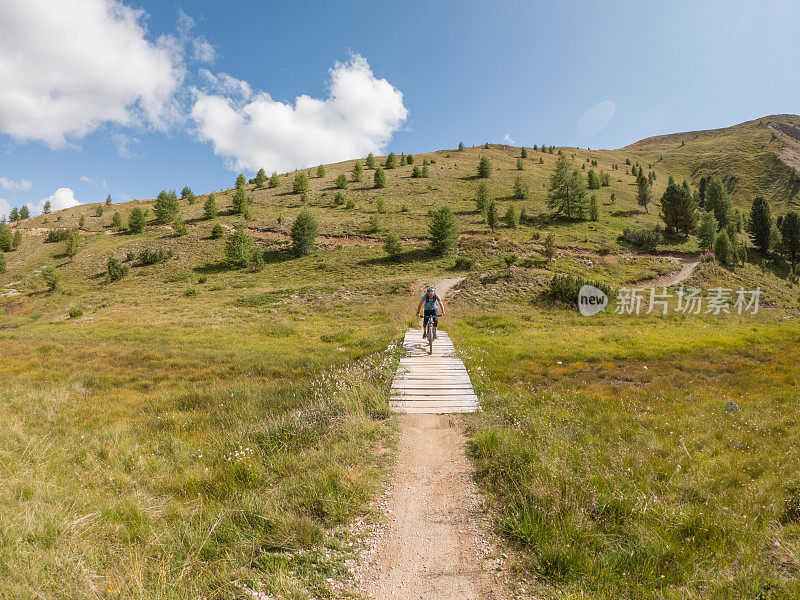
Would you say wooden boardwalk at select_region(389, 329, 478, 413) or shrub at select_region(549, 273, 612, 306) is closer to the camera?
wooden boardwalk at select_region(389, 329, 478, 413)

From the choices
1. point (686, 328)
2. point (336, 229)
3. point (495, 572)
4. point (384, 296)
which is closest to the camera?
point (495, 572)

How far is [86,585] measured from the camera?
3.09 m

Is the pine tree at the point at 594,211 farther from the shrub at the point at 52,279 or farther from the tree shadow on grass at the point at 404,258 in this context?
the shrub at the point at 52,279

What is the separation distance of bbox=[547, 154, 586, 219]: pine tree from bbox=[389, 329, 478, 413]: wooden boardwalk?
6156cm

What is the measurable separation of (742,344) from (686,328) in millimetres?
5528

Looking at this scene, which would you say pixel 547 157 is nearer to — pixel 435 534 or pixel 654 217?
pixel 654 217

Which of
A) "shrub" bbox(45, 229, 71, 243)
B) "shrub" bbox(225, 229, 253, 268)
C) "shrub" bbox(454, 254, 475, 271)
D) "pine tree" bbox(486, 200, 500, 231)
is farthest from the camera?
"shrub" bbox(45, 229, 71, 243)

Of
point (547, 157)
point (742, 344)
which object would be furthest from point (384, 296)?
point (547, 157)

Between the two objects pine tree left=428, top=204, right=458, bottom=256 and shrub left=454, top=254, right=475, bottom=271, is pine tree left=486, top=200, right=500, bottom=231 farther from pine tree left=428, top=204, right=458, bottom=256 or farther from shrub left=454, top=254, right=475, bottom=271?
shrub left=454, top=254, right=475, bottom=271

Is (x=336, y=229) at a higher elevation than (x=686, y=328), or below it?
higher

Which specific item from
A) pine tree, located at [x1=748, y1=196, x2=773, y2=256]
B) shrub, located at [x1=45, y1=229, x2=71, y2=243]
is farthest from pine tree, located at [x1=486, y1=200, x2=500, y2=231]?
shrub, located at [x1=45, y1=229, x2=71, y2=243]

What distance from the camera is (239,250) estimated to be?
45906mm

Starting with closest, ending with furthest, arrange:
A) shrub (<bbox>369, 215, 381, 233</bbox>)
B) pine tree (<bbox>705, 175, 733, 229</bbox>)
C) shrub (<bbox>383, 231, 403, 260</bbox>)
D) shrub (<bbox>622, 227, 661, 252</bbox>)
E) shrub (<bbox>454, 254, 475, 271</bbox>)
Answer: shrub (<bbox>454, 254, 475, 271</bbox>) < shrub (<bbox>383, 231, 403, 260</bbox>) < shrub (<bbox>622, 227, 661, 252</bbox>) < shrub (<bbox>369, 215, 381, 233</bbox>) < pine tree (<bbox>705, 175, 733, 229</bbox>)

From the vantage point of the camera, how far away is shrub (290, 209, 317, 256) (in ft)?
162
